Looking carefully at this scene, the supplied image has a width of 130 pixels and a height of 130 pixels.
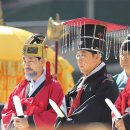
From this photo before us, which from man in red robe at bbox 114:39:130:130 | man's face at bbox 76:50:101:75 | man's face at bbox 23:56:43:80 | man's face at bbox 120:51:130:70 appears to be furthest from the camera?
man's face at bbox 23:56:43:80

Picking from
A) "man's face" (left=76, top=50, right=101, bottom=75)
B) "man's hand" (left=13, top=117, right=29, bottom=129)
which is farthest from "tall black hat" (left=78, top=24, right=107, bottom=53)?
"man's hand" (left=13, top=117, right=29, bottom=129)

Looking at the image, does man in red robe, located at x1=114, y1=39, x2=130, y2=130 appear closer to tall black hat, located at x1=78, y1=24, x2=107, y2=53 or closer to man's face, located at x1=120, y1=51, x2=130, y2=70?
man's face, located at x1=120, y1=51, x2=130, y2=70

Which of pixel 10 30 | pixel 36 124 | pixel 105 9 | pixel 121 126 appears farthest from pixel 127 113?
pixel 105 9

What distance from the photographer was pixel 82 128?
14.7ft

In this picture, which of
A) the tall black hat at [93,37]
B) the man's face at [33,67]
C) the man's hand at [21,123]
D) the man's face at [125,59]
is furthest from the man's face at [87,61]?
the man's hand at [21,123]

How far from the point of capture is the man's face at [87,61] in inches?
184

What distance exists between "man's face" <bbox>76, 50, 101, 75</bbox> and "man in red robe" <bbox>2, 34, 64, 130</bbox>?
0.24m

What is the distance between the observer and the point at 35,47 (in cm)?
495

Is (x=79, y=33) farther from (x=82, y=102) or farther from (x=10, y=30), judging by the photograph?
(x=10, y=30)

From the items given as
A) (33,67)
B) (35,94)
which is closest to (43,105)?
(35,94)

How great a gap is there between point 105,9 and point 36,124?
7.32m

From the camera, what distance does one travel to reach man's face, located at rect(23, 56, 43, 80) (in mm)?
4859

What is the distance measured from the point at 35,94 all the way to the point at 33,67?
19cm

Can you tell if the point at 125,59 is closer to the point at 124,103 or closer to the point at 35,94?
the point at 124,103
